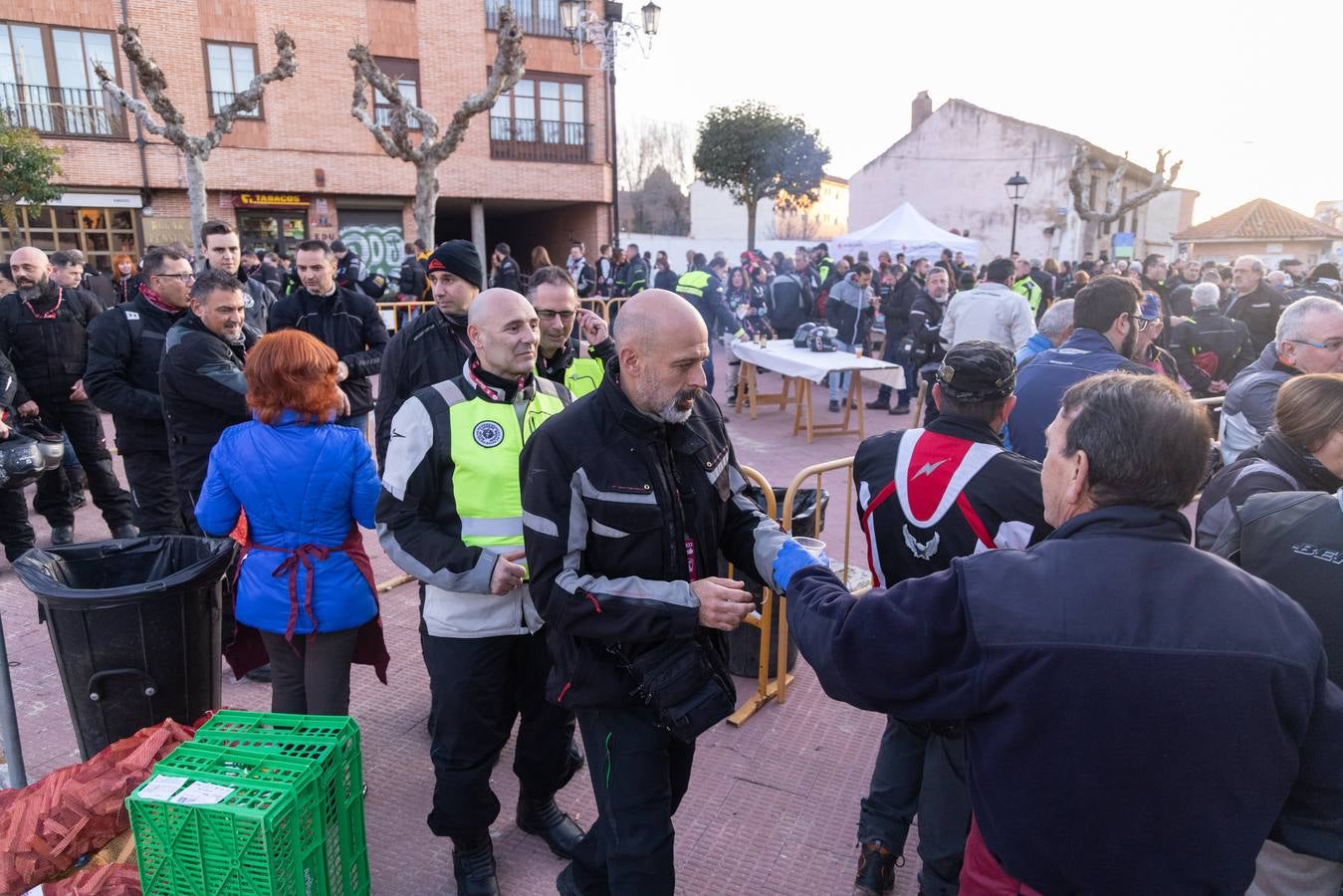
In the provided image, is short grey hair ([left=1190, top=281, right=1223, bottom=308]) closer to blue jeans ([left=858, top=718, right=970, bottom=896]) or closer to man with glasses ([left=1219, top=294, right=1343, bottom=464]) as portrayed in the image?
man with glasses ([left=1219, top=294, right=1343, bottom=464])

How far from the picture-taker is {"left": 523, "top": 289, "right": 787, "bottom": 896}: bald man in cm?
209

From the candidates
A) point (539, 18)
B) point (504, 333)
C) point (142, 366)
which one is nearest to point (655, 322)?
point (504, 333)

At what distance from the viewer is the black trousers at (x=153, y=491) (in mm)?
4875

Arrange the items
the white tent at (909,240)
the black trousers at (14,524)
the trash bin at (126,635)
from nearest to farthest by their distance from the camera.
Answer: the trash bin at (126,635)
the black trousers at (14,524)
the white tent at (909,240)

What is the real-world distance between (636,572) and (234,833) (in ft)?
3.97

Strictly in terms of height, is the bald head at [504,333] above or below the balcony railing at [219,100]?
below

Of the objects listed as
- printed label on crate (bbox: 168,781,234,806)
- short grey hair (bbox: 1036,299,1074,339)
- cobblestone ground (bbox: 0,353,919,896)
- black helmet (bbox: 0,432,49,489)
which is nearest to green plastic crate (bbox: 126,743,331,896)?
printed label on crate (bbox: 168,781,234,806)

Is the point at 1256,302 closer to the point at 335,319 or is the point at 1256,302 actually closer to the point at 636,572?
the point at 335,319

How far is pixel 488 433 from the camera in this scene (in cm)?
276

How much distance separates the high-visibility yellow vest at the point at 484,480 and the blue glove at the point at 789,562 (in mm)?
978

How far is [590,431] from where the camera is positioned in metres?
2.20

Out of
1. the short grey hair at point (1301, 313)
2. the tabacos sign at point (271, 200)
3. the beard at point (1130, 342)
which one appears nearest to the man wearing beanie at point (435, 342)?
the beard at point (1130, 342)

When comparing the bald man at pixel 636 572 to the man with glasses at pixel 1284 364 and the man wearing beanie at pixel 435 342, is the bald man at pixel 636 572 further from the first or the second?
the man with glasses at pixel 1284 364

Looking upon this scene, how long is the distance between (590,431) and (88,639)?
6.28 ft
